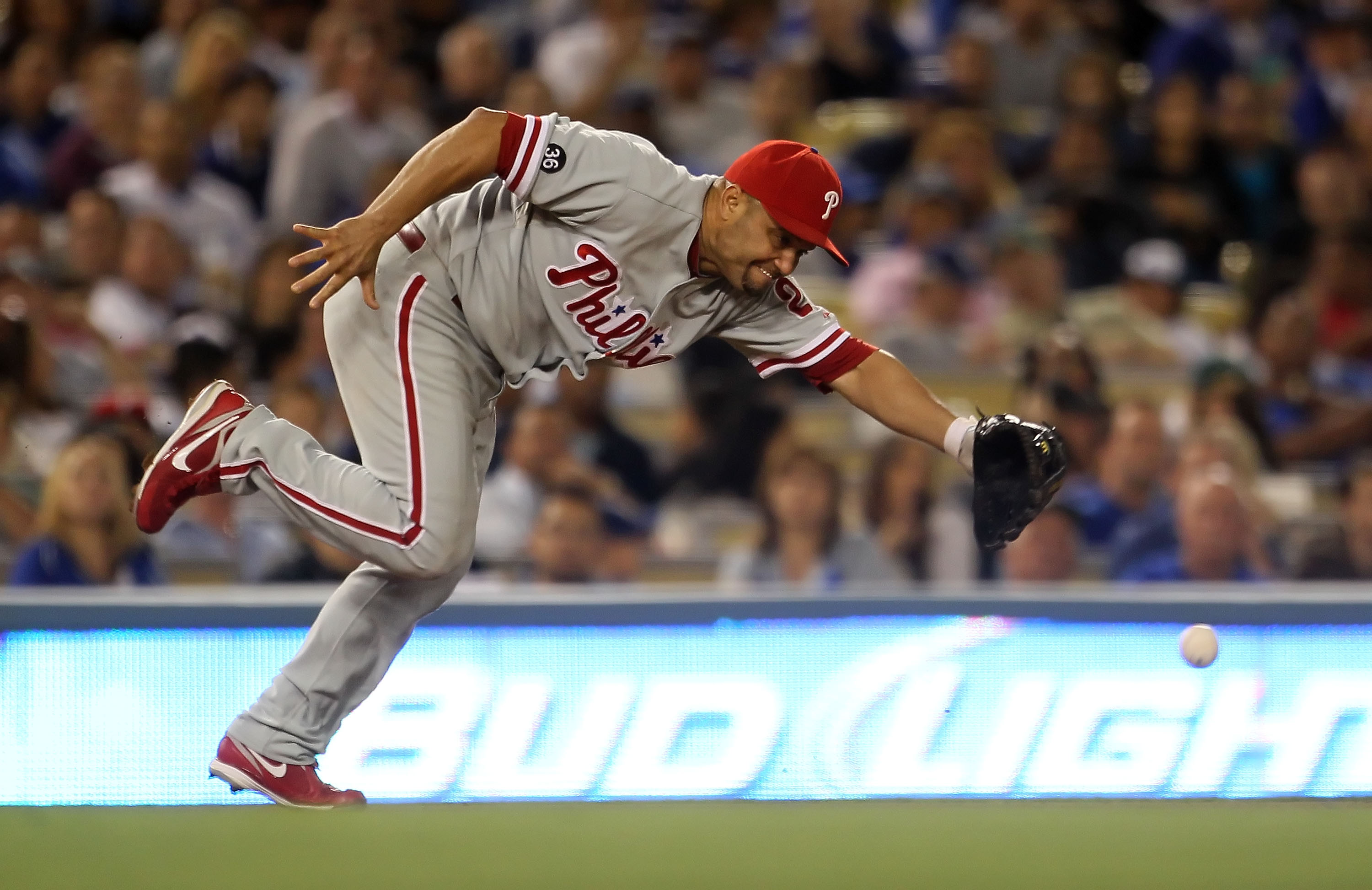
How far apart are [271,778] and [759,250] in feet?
5.39

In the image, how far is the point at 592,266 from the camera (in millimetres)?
3818

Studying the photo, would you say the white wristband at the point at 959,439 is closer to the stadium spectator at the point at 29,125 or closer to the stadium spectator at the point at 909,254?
the stadium spectator at the point at 909,254

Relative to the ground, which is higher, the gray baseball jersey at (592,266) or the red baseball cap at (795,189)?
the red baseball cap at (795,189)

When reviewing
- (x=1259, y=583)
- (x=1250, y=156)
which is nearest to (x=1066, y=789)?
(x=1259, y=583)

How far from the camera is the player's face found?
3.72 m

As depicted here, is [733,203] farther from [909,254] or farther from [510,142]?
[909,254]

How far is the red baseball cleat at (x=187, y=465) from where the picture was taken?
387 cm

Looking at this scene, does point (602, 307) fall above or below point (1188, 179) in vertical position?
above

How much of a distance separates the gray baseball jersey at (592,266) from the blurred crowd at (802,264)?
192cm

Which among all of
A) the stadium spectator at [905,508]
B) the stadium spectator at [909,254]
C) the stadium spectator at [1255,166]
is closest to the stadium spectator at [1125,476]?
the stadium spectator at [905,508]

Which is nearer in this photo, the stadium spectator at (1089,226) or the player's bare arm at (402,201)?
the player's bare arm at (402,201)

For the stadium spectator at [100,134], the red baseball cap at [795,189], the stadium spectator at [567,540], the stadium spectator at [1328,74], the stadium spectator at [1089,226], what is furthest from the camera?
the stadium spectator at [1328,74]

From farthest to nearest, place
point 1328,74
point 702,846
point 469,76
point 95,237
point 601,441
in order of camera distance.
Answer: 1. point 1328,74
2. point 469,76
3. point 95,237
4. point 601,441
5. point 702,846

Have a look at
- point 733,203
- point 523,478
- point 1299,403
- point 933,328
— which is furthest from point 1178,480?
point 733,203
